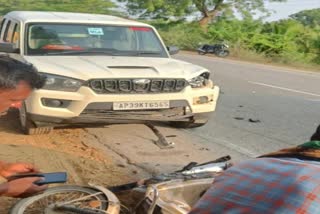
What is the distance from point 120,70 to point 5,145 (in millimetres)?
1647

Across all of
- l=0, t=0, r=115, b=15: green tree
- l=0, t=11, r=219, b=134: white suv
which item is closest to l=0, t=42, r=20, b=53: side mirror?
l=0, t=11, r=219, b=134: white suv

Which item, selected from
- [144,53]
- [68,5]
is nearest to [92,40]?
[144,53]

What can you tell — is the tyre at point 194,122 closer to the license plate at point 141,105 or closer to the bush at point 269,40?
the license plate at point 141,105

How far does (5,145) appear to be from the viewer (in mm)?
6410

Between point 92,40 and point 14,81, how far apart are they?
5525mm

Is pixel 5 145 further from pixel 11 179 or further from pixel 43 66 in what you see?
pixel 11 179

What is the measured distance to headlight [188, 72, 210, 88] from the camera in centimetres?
720

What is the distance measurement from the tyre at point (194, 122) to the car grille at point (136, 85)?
1.99ft

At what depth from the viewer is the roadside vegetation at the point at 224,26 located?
2998cm

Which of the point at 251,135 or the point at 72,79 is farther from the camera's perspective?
the point at 251,135

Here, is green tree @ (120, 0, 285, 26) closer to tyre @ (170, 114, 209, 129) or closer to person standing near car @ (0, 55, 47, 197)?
tyre @ (170, 114, 209, 129)

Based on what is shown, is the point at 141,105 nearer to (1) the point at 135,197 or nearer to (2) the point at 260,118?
(1) the point at 135,197

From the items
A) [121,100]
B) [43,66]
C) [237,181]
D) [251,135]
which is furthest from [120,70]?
[237,181]

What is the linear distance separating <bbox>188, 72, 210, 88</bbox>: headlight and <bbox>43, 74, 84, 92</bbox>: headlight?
1.51 metres
